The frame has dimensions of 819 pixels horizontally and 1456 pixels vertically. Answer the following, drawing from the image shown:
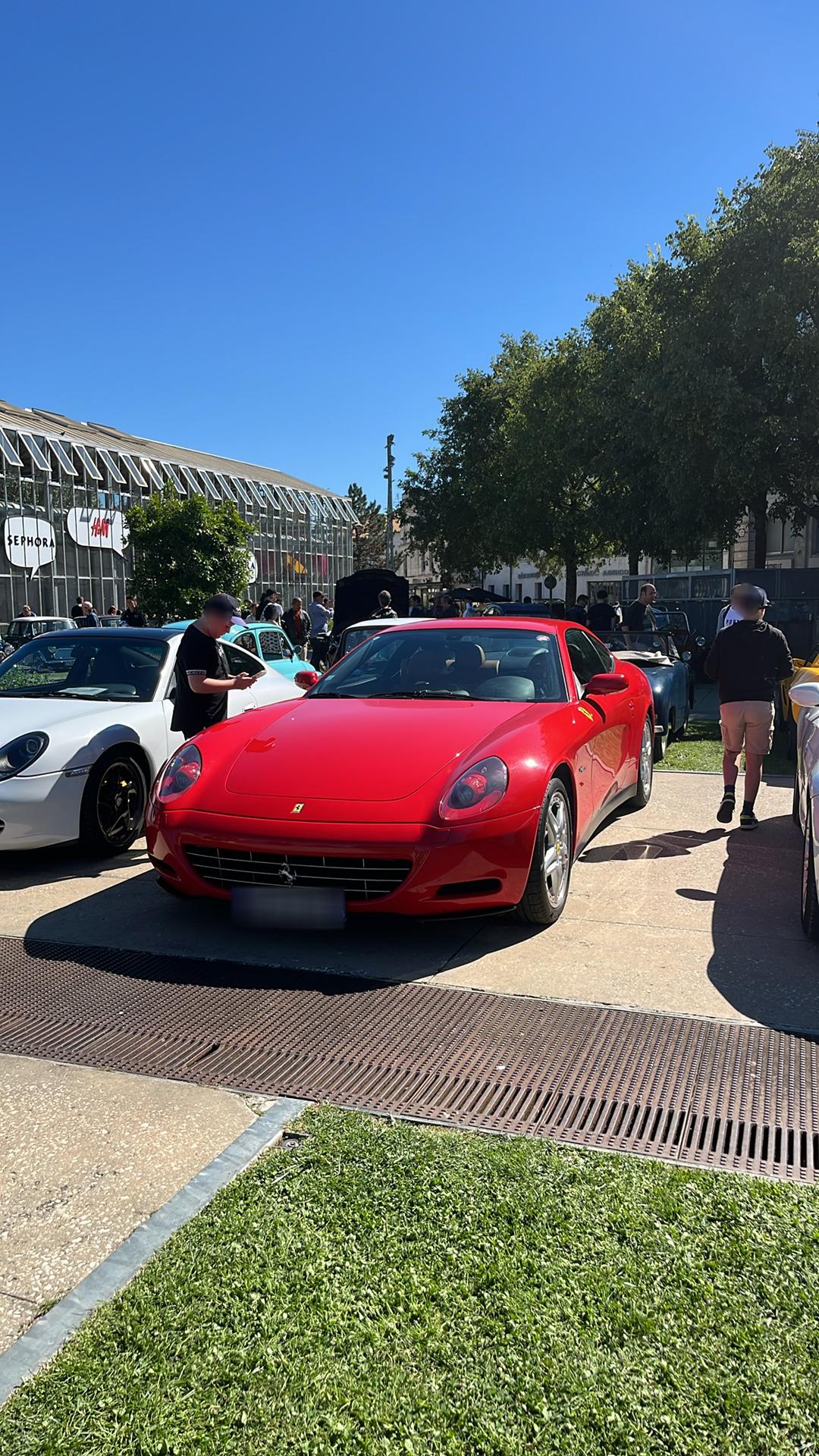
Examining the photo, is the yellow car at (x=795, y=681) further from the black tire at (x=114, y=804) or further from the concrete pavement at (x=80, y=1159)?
the black tire at (x=114, y=804)

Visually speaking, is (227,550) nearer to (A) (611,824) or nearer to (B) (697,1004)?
(A) (611,824)

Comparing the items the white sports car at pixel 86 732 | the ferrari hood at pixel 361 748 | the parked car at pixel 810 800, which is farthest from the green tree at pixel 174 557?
the parked car at pixel 810 800

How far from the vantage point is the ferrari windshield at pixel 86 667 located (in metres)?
7.11

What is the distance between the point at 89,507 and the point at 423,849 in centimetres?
3794

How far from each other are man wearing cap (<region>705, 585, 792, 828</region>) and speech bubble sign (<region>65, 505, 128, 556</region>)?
108ft

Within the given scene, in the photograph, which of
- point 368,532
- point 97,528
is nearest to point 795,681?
point 97,528

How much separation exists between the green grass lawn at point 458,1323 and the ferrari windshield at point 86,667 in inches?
189

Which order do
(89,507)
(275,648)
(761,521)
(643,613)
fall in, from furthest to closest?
1. (89,507)
2. (761,521)
3. (643,613)
4. (275,648)

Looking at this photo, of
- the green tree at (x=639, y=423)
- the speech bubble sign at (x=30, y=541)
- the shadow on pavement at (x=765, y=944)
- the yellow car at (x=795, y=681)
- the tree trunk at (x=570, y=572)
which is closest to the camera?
the shadow on pavement at (x=765, y=944)

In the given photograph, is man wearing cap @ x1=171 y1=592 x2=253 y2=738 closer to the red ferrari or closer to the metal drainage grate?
the red ferrari

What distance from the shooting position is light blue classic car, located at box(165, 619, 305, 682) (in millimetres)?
11305

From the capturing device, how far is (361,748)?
4.93 metres

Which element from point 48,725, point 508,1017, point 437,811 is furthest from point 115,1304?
point 48,725

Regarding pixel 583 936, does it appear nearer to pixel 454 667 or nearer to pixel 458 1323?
pixel 454 667
